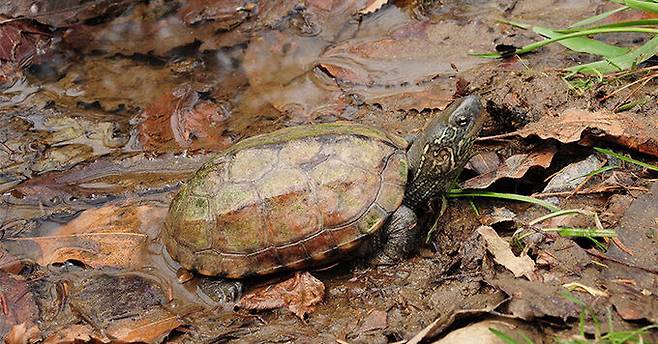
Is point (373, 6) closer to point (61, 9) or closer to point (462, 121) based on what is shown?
point (462, 121)

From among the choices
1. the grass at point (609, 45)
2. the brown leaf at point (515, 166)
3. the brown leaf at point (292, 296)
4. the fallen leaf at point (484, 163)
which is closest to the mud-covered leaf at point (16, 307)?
the brown leaf at point (292, 296)

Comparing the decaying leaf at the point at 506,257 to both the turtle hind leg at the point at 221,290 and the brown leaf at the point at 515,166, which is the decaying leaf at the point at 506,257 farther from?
the turtle hind leg at the point at 221,290

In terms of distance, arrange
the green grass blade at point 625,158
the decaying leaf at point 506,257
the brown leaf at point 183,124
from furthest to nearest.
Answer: the brown leaf at point 183,124
the green grass blade at point 625,158
the decaying leaf at point 506,257

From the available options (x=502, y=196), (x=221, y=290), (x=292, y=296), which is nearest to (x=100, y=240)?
(x=221, y=290)

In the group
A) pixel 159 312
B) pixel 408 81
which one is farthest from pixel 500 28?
pixel 159 312

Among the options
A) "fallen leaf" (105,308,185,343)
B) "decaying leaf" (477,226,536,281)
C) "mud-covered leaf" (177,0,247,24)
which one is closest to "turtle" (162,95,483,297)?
"fallen leaf" (105,308,185,343)
